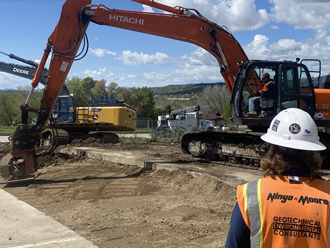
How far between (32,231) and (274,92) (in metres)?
6.10

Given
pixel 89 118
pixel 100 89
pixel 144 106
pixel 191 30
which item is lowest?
pixel 89 118

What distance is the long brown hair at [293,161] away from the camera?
6.63 ft

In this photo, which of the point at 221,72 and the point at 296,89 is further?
the point at 221,72

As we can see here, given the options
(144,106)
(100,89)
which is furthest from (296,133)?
(100,89)

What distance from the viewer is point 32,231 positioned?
569cm

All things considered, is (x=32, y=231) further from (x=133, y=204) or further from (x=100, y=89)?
(x=100, y=89)

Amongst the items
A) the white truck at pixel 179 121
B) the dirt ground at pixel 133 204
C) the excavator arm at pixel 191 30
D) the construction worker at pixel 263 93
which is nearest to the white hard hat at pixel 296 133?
the dirt ground at pixel 133 204

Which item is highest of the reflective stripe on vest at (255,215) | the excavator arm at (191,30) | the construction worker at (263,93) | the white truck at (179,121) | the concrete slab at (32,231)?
the excavator arm at (191,30)

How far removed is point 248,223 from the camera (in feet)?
6.40

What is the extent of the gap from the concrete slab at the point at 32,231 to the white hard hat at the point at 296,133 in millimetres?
3699

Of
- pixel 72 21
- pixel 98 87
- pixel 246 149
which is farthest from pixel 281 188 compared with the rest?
pixel 98 87

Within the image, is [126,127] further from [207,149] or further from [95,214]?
[95,214]

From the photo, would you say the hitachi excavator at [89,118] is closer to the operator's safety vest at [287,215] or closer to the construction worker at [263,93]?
the construction worker at [263,93]

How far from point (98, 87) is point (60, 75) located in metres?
60.0
